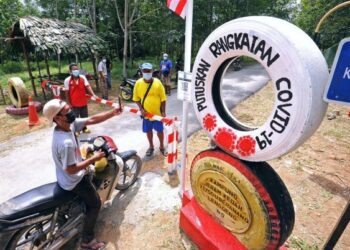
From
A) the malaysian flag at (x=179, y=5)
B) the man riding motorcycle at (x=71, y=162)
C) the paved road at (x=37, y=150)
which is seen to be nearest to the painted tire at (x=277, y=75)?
the malaysian flag at (x=179, y=5)

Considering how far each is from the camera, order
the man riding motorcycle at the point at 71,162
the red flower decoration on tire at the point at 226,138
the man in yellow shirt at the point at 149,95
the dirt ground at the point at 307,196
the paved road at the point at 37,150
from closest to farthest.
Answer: the red flower decoration on tire at the point at 226,138, the man riding motorcycle at the point at 71,162, the dirt ground at the point at 307,196, the paved road at the point at 37,150, the man in yellow shirt at the point at 149,95

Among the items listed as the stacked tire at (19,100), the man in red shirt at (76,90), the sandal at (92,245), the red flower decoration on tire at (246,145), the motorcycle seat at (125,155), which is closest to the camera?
the red flower decoration on tire at (246,145)

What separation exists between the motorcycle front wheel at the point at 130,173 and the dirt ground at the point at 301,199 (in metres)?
0.12

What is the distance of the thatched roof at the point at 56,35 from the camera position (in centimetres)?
858

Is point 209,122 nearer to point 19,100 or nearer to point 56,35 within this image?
point 19,100

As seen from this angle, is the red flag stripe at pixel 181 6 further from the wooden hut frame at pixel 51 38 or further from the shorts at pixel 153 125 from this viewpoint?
the wooden hut frame at pixel 51 38

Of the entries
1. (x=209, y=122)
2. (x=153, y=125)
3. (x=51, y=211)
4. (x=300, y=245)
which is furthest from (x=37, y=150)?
(x=300, y=245)

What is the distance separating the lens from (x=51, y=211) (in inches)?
104

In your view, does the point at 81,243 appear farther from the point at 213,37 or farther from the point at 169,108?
the point at 169,108

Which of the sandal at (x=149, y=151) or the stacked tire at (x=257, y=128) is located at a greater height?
the stacked tire at (x=257, y=128)

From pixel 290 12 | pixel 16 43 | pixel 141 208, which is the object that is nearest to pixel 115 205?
pixel 141 208

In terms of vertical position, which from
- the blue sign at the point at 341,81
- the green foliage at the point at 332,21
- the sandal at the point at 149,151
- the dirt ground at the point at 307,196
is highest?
the green foliage at the point at 332,21

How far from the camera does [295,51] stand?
1.71 m

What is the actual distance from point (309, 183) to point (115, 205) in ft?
10.4
